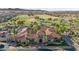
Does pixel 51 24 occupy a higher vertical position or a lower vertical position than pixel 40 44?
higher

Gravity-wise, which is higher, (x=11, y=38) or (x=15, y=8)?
(x=15, y=8)

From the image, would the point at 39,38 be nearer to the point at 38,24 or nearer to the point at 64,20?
the point at 38,24
